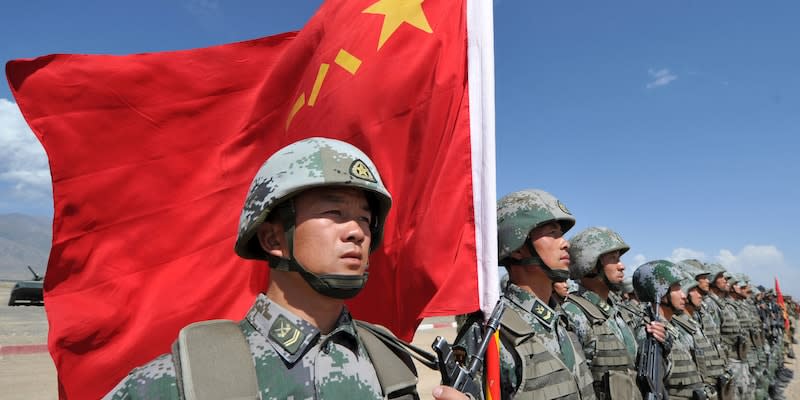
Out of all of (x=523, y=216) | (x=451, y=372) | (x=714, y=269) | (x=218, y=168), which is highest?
(x=714, y=269)

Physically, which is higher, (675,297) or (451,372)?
(675,297)

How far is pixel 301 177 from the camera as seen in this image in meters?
2.17

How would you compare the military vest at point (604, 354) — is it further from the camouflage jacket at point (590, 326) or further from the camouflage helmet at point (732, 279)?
the camouflage helmet at point (732, 279)

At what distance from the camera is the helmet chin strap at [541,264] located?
14.9 ft

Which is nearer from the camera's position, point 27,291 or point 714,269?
point 714,269

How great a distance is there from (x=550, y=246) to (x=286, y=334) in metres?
3.21

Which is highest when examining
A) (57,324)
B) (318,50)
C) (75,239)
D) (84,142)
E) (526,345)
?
(318,50)

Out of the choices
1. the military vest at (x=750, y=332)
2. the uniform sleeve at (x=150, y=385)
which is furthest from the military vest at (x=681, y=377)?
the military vest at (x=750, y=332)

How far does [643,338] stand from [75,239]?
6.94m

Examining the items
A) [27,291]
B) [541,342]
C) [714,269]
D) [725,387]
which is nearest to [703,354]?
[725,387]

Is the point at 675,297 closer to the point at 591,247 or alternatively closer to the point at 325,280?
the point at 591,247

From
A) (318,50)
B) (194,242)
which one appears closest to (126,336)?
(194,242)

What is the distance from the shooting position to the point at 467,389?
2.61 meters

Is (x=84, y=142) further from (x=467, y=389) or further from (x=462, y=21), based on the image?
(x=467, y=389)
